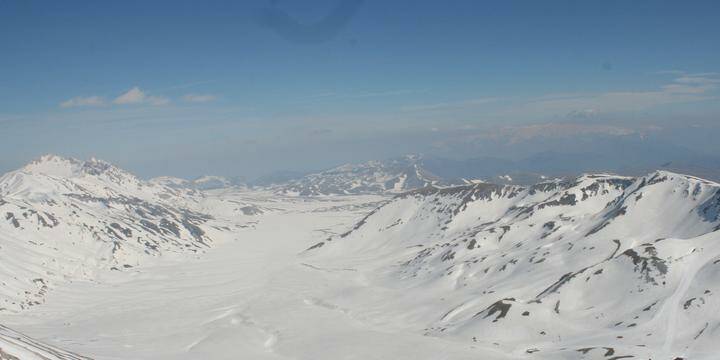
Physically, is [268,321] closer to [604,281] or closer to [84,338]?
[84,338]

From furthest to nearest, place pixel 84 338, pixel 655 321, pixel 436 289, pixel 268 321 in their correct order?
pixel 436 289 → pixel 268 321 → pixel 84 338 → pixel 655 321

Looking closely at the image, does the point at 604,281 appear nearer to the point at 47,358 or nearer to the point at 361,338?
the point at 361,338

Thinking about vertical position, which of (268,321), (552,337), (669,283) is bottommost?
(268,321)

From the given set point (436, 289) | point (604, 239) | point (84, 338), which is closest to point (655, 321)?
point (604, 239)

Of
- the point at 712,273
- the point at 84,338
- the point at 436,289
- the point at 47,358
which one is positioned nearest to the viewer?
the point at 47,358

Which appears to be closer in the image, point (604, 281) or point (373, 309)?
point (604, 281)

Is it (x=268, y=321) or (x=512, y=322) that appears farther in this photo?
(x=268, y=321)

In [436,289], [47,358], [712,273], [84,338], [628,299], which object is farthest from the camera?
[436,289]

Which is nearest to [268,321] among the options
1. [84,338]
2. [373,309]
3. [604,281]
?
[373,309]

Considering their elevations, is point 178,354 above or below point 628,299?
below
